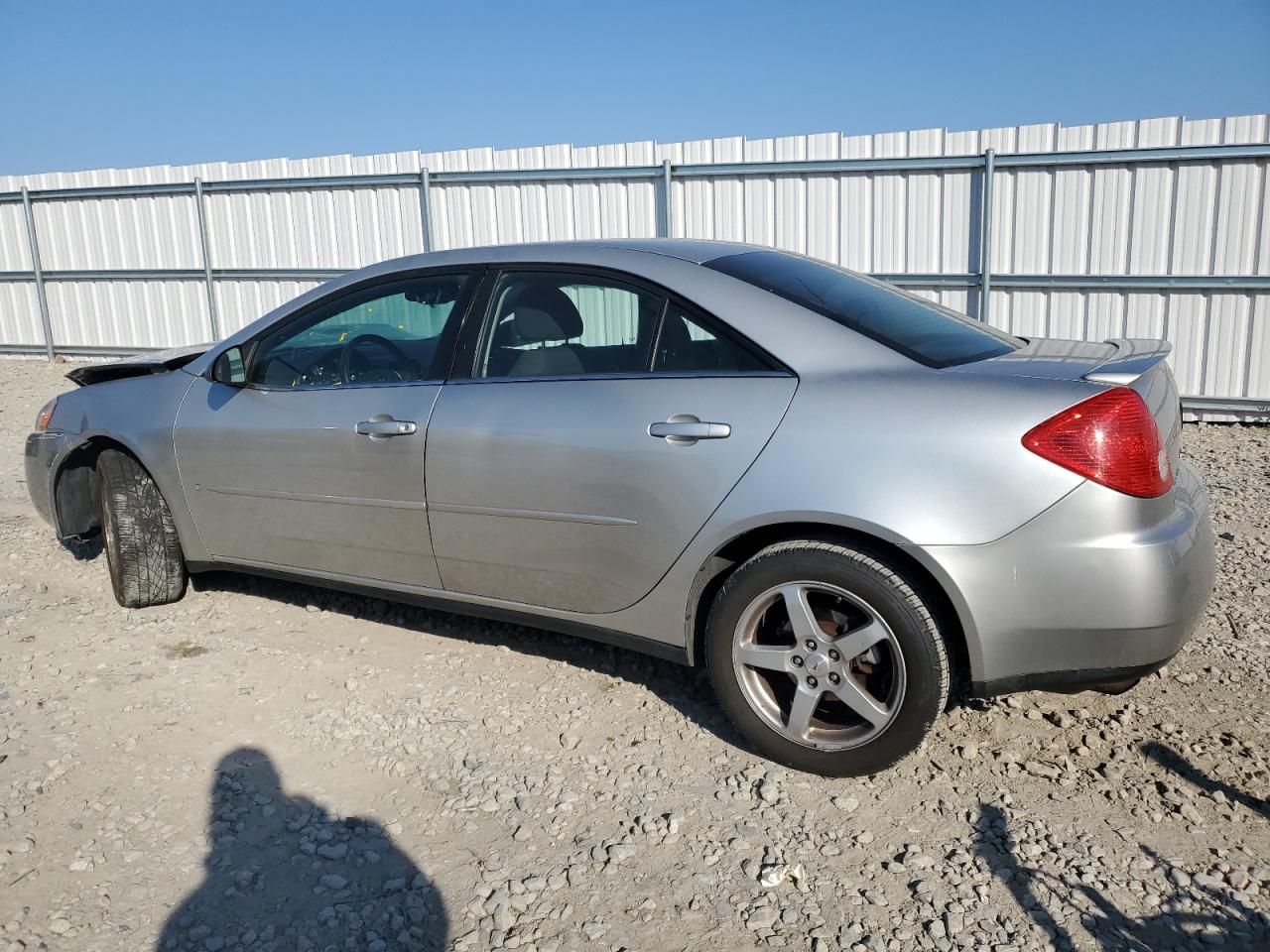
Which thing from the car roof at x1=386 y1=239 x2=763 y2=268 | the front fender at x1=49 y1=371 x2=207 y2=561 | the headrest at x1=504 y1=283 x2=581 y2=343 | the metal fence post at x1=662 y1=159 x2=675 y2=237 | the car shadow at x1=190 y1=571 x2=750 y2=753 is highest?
the metal fence post at x1=662 y1=159 x2=675 y2=237

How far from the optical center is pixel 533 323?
3.53m

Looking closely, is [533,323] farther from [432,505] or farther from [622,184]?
[622,184]

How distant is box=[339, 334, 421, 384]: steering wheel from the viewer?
366 cm

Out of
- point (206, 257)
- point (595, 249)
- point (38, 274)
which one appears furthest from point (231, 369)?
point (38, 274)

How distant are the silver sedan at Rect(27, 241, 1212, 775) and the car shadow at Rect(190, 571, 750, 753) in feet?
1.35

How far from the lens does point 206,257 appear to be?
40.3 ft

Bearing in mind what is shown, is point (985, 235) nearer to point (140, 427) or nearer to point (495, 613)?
point (495, 613)

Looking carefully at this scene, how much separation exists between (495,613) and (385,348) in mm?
1117

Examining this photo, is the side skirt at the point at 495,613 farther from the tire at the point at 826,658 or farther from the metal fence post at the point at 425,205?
the metal fence post at the point at 425,205

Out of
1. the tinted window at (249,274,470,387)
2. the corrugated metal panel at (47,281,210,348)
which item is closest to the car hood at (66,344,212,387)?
the tinted window at (249,274,470,387)

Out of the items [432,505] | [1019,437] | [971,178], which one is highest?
[971,178]

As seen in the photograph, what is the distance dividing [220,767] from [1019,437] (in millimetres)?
2550

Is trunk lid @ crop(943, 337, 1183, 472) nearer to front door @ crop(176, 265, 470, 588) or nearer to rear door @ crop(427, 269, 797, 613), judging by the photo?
rear door @ crop(427, 269, 797, 613)

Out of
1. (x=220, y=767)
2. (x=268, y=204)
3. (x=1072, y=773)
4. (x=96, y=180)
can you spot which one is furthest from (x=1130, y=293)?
(x=96, y=180)
